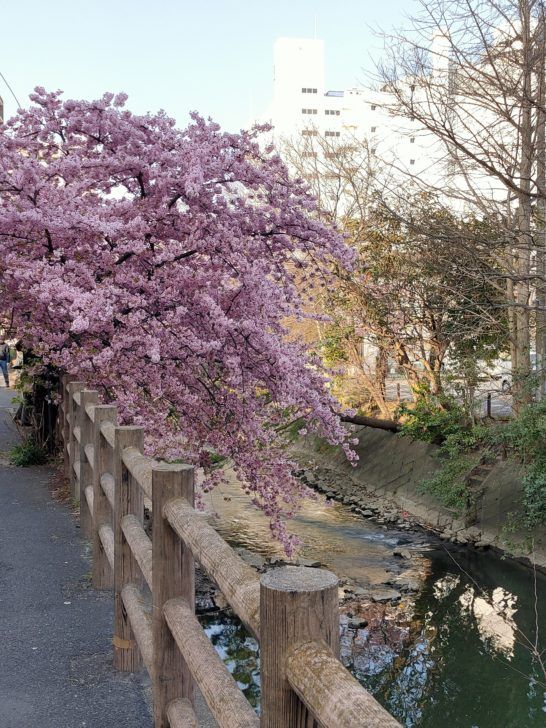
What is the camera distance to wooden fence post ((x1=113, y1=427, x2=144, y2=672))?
147 inches

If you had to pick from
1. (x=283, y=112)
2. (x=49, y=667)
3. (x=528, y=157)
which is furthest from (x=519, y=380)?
(x=283, y=112)

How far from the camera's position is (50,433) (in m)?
10.1

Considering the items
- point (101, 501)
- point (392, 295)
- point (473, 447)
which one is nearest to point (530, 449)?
point (473, 447)

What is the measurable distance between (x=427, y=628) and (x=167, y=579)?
5.88 metres

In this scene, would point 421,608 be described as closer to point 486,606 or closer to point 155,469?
point 486,606

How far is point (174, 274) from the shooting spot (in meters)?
6.78

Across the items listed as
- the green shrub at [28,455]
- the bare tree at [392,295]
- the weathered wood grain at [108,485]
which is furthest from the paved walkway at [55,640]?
the bare tree at [392,295]

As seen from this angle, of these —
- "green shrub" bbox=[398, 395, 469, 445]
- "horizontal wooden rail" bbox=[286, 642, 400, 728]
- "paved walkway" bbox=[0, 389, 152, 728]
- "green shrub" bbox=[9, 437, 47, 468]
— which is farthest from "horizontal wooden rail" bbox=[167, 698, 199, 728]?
"green shrub" bbox=[398, 395, 469, 445]

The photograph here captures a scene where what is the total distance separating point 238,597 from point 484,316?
424 inches

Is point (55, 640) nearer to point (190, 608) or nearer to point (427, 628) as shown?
point (190, 608)

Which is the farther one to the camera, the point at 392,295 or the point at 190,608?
the point at 392,295

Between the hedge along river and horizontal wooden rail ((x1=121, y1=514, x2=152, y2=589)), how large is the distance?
2.62 metres

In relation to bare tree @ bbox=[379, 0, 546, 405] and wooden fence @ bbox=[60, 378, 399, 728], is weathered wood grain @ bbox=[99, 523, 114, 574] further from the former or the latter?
bare tree @ bbox=[379, 0, 546, 405]

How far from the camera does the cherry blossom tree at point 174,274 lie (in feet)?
21.4
